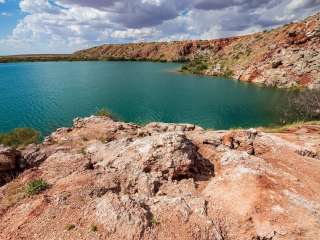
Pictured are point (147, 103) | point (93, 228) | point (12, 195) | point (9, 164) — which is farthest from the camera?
point (147, 103)

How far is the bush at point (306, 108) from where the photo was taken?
52.2 m

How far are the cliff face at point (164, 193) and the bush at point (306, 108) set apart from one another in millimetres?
35768

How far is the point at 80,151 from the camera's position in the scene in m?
21.3

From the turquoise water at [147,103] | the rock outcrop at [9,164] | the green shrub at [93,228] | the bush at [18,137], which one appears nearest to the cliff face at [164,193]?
the green shrub at [93,228]

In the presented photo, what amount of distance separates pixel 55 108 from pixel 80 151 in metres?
43.8

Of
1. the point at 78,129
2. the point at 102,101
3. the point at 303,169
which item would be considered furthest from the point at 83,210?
the point at 102,101

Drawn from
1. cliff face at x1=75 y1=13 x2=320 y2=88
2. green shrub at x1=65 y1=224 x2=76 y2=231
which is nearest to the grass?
green shrub at x1=65 y1=224 x2=76 y2=231

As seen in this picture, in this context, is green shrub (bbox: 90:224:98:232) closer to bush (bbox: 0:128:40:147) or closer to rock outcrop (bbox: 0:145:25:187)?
rock outcrop (bbox: 0:145:25:187)

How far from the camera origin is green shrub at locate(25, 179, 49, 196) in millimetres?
14781

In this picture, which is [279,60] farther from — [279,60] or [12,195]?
[12,195]

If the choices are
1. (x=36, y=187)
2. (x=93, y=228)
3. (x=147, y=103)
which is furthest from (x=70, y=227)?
(x=147, y=103)

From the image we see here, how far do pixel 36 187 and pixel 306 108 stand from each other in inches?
2084

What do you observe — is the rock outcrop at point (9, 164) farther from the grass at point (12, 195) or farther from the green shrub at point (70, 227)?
the green shrub at point (70, 227)

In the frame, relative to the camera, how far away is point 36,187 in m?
14.9
